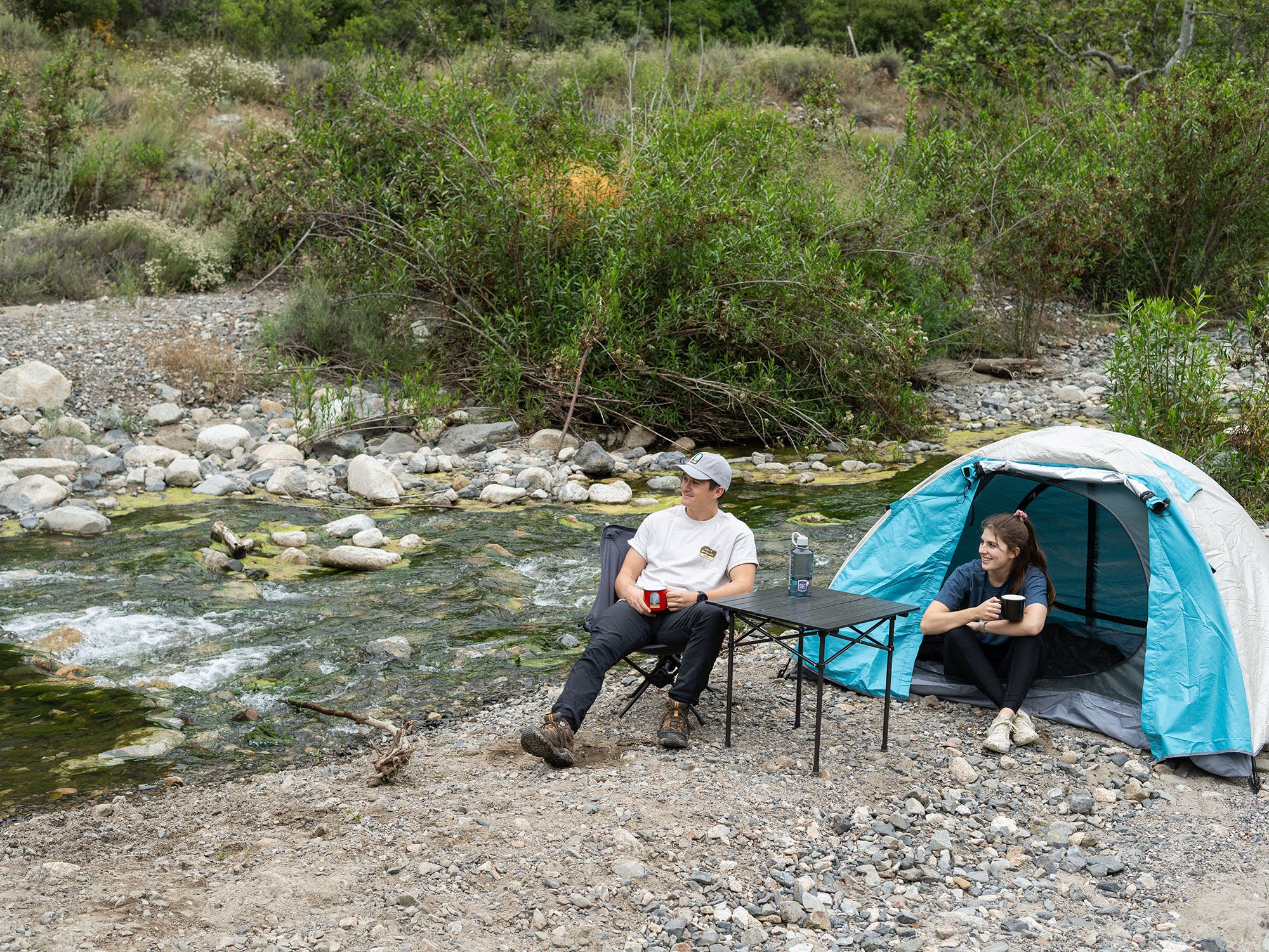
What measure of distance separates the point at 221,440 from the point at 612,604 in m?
6.08

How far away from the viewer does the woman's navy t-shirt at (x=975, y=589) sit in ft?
15.5

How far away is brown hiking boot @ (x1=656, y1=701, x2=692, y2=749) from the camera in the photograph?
432cm

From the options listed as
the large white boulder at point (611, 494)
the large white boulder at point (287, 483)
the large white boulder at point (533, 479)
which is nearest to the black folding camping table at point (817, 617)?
the large white boulder at point (611, 494)

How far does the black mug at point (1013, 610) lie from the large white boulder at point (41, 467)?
722 centimetres

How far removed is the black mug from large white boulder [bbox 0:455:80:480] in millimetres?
7223

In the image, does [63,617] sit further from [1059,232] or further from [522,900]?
[1059,232]

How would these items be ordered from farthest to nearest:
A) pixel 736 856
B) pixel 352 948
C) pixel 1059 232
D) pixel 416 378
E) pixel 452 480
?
pixel 1059 232, pixel 416 378, pixel 452 480, pixel 736 856, pixel 352 948

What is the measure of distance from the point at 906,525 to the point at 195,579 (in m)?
4.22

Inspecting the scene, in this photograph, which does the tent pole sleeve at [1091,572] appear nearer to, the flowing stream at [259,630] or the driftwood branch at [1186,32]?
the flowing stream at [259,630]

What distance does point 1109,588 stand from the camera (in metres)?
5.52

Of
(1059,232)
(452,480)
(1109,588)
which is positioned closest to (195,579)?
(452,480)

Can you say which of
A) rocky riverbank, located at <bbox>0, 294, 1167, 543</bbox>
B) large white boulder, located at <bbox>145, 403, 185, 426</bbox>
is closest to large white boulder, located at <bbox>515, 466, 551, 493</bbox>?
rocky riverbank, located at <bbox>0, 294, 1167, 543</bbox>

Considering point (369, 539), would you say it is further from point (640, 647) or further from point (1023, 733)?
point (1023, 733)

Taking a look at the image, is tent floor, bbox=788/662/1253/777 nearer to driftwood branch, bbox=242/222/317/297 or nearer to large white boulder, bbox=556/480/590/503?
large white boulder, bbox=556/480/590/503
